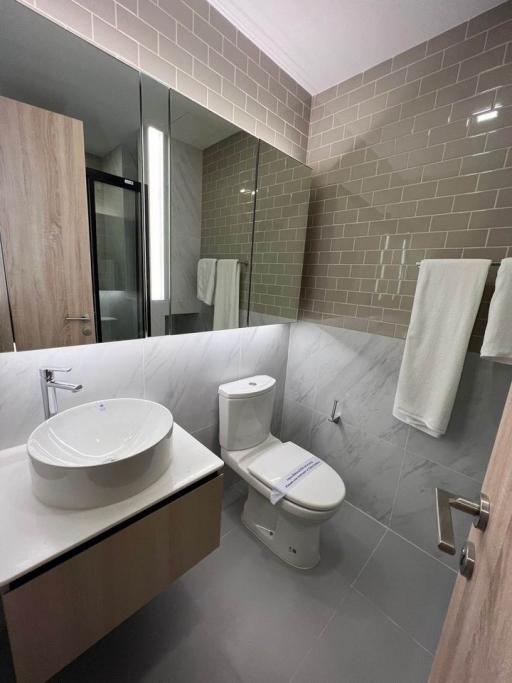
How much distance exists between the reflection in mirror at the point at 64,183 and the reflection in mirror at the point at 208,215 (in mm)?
193

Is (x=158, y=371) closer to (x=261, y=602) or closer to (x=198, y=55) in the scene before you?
(x=261, y=602)

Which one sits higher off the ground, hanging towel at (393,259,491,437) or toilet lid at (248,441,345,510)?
hanging towel at (393,259,491,437)

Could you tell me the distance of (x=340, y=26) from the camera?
4.37 feet

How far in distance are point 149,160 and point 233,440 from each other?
145cm

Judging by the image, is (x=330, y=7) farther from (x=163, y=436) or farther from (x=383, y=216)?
(x=163, y=436)

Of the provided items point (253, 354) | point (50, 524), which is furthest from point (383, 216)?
point (50, 524)

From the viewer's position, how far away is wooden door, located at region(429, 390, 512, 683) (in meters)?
0.42

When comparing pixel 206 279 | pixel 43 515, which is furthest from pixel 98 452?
pixel 206 279

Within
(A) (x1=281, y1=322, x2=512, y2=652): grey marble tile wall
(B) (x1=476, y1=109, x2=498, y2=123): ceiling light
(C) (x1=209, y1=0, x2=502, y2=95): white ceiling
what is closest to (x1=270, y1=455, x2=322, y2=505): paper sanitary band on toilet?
(A) (x1=281, y1=322, x2=512, y2=652): grey marble tile wall

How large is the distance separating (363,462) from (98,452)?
1.54 meters

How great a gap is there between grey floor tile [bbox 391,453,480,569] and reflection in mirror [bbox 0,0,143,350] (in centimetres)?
174

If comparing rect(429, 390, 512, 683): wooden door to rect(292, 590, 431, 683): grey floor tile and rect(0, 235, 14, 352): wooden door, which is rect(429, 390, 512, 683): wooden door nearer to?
rect(292, 590, 431, 683): grey floor tile

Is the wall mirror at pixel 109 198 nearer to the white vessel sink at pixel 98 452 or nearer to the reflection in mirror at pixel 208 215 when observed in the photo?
the reflection in mirror at pixel 208 215

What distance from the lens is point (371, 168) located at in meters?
1.60
